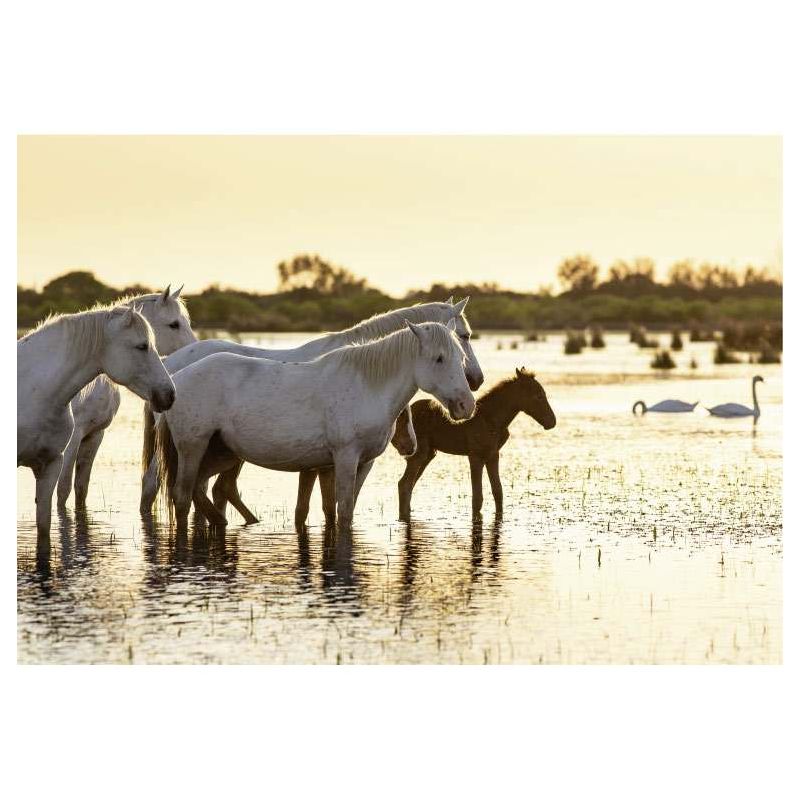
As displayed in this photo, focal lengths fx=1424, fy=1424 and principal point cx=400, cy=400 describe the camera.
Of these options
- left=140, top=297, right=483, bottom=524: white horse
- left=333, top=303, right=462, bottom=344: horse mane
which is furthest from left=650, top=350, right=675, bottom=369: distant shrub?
left=333, top=303, right=462, bottom=344: horse mane

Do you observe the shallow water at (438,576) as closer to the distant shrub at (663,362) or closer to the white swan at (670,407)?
the white swan at (670,407)

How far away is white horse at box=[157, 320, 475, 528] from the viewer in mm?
10188

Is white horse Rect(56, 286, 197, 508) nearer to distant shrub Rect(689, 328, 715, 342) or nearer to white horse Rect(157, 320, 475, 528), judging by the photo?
white horse Rect(157, 320, 475, 528)

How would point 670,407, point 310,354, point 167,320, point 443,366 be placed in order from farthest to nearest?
point 670,407 → point 167,320 → point 310,354 → point 443,366

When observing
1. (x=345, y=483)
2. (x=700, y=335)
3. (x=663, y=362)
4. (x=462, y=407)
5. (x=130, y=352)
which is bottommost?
(x=345, y=483)

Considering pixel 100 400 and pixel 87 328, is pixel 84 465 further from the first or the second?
pixel 87 328

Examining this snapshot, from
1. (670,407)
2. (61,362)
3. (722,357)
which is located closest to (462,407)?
(61,362)

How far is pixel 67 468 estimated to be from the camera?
12406 mm

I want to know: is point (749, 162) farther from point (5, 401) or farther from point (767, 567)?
point (5, 401)

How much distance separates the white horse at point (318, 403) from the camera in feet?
33.4

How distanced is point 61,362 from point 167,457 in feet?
6.38

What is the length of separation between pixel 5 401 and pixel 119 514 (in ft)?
9.93

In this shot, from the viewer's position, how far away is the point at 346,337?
11.5 meters

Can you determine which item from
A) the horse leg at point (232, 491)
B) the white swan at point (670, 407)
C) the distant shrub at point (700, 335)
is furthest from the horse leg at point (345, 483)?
the distant shrub at point (700, 335)
